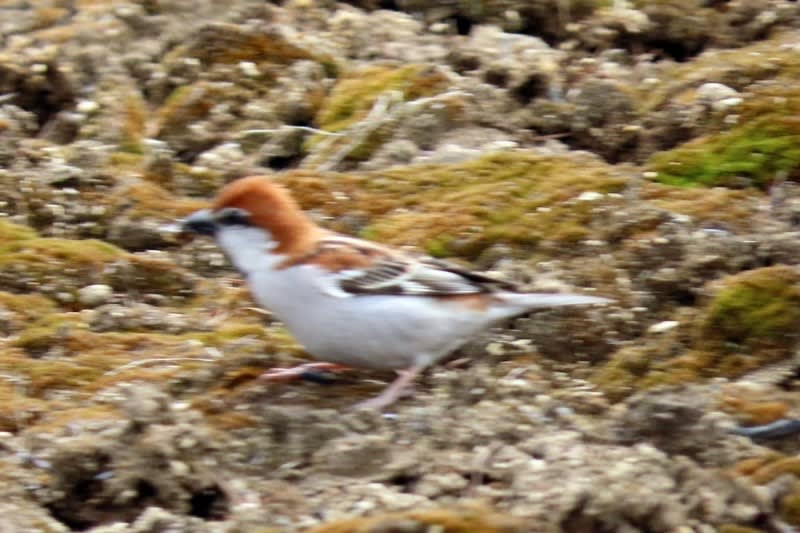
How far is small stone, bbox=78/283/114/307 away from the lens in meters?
5.52

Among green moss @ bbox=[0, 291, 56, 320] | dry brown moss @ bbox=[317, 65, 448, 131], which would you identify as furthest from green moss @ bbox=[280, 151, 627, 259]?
green moss @ bbox=[0, 291, 56, 320]

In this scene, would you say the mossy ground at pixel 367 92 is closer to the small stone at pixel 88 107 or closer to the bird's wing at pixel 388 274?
the small stone at pixel 88 107

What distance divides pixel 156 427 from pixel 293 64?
152 inches

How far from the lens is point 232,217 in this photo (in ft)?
15.5

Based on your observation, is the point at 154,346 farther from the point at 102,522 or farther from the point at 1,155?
the point at 1,155

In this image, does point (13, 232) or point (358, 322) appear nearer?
point (358, 322)

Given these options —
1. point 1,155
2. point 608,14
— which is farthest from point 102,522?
point 608,14

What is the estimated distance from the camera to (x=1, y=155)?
6762 mm

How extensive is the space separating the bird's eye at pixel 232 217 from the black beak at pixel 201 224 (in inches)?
1.1

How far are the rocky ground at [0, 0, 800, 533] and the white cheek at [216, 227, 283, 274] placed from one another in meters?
0.39

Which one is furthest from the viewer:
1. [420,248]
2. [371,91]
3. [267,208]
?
[371,91]

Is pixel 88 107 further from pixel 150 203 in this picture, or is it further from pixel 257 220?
pixel 257 220

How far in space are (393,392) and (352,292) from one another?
37 centimetres

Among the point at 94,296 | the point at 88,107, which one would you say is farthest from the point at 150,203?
the point at 88,107
